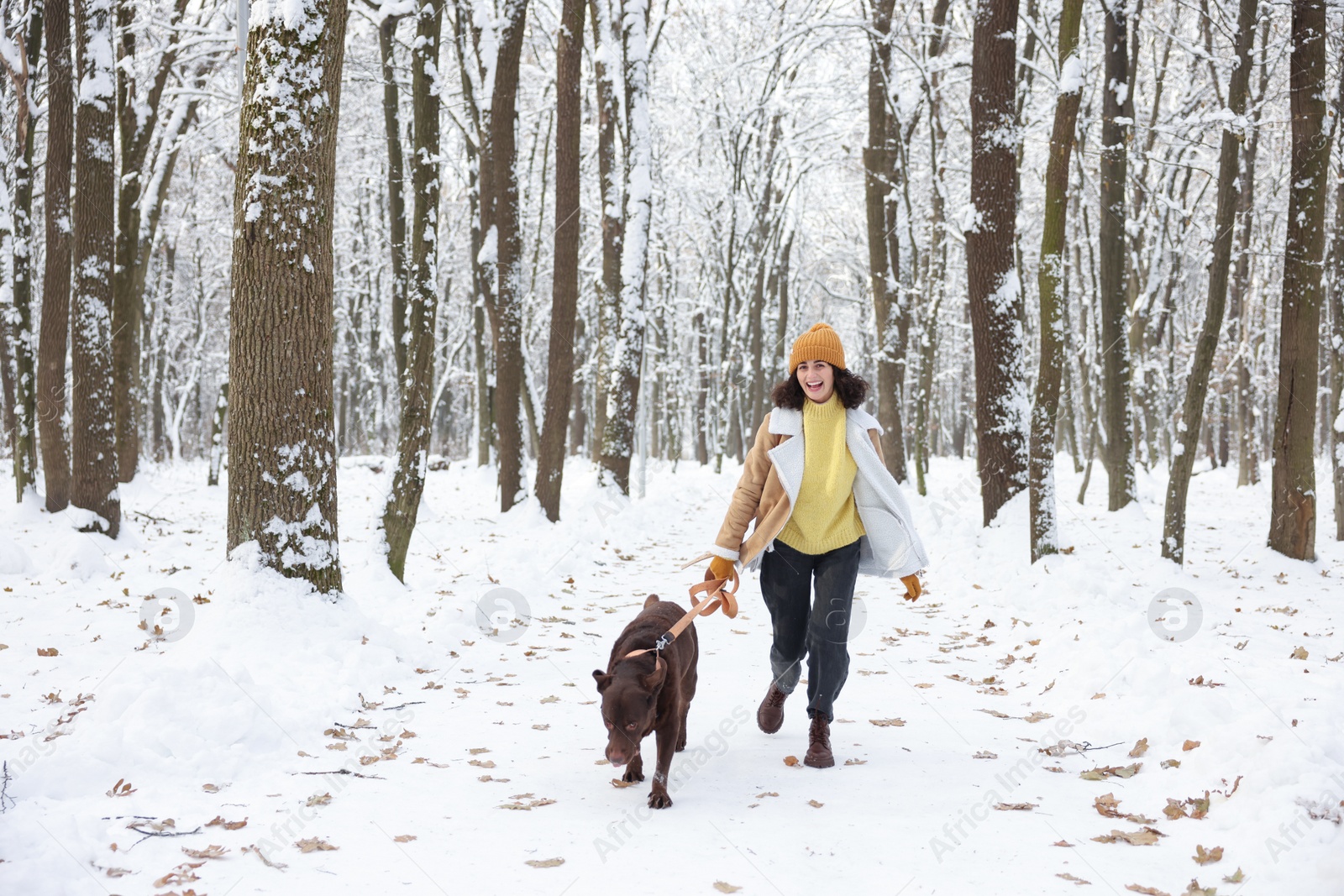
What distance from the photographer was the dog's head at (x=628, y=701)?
3.56 m

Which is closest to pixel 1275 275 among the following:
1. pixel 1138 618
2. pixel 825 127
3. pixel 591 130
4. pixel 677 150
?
pixel 825 127

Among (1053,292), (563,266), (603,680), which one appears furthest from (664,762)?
(563,266)

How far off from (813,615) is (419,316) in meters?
5.51

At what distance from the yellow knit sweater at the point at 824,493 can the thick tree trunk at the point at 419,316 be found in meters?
4.70

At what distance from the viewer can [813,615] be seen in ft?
14.6

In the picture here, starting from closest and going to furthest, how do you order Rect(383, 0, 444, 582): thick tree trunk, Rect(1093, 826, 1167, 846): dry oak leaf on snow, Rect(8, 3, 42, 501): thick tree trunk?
1. Rect(1093, 826, 1167, 846): dry oak leaf on snow
2. Rect(383, 0, 444, 582): thick tree trunk
3. Rect(8, 3, 42, 501): thick tree trunk

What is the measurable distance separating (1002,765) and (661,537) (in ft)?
31.9

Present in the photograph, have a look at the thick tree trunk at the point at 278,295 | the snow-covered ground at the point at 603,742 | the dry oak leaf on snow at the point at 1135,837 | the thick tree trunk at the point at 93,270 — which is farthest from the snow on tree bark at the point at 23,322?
the dry oak leaf on snow at the point at 1135,837

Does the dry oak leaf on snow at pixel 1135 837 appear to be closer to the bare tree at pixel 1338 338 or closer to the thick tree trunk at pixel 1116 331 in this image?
the bare tree at pixel 1338 338

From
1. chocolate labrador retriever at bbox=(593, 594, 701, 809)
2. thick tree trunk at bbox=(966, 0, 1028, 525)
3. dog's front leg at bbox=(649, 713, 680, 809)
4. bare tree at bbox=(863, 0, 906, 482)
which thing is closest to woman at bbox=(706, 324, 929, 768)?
chocolate labrador retriever at bbox=(593, 594, 701, 809)

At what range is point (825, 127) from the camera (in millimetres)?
23531

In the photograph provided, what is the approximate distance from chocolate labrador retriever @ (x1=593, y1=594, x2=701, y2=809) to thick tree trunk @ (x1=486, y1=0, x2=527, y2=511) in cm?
955

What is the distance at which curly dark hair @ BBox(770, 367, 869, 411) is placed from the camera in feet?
15.0

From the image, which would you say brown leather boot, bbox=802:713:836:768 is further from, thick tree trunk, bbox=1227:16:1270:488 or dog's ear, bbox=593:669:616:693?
thick tree trunk, bbox=1227:16:1270:488
